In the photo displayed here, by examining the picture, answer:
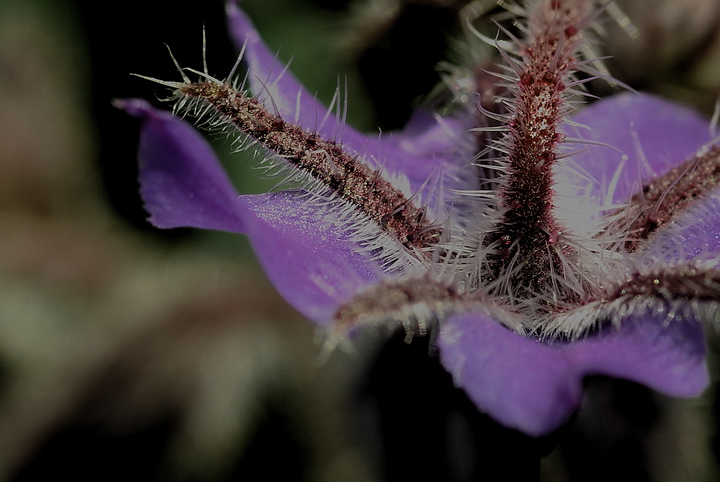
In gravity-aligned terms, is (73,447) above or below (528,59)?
below

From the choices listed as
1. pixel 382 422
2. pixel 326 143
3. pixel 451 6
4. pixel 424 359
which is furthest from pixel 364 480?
pixel 451 6

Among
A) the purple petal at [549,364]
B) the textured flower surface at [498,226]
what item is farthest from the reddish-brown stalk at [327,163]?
the purple petal at [549,364]

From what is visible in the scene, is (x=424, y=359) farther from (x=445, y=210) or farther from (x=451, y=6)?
(x=451, y=6)

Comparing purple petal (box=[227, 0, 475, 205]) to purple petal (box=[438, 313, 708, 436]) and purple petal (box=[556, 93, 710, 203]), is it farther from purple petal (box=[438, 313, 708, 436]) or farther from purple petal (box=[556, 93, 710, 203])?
purple petal (box=[438, 313, 708, 436])

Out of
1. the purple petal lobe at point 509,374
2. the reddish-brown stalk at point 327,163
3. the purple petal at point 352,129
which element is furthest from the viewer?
the purple petal at point 352,129

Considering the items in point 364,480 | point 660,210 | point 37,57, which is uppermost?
point 37,57

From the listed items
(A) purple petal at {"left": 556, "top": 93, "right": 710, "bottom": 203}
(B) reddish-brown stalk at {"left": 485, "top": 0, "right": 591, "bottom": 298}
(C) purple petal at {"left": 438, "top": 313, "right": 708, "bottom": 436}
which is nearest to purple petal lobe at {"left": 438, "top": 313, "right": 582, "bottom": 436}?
(C) purple petal at {"left": 438, "top": 313, "right": 708, "bottom": 436}

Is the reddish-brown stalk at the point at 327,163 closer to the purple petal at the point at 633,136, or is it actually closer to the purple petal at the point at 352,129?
the purple petal at the point at 352,129
